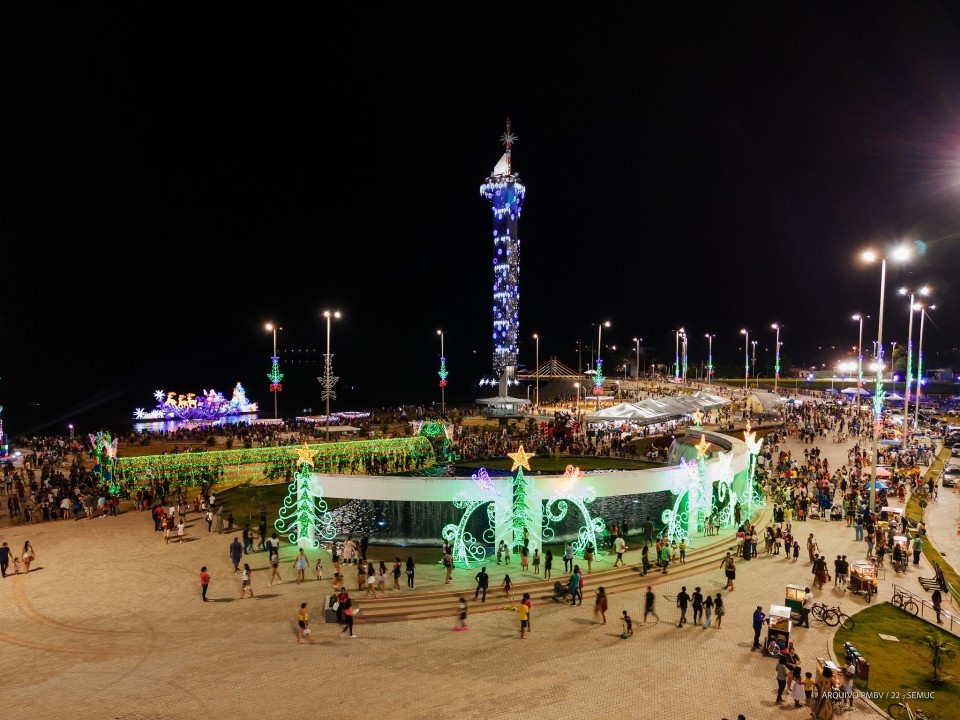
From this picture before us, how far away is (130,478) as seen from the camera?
2966 centimetres

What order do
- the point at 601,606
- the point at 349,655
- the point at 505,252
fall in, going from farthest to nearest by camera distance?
the point at 505,252, the point at 601,606, the point at 349,655

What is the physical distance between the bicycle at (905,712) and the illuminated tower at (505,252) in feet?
221

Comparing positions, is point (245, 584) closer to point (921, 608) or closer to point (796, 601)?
point (796, 601)

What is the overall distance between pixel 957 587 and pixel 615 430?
2927cm

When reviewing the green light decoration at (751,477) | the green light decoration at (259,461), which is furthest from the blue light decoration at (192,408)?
the green light decoration at (751,477)

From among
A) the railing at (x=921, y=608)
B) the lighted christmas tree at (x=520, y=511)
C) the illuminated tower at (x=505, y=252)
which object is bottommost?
the railing at (x=921, y=608)

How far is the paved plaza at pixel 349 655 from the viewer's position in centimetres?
1148

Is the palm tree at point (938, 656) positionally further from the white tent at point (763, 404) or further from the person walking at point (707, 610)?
the white tent at point (763, 404)

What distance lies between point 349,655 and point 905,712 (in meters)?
11.0

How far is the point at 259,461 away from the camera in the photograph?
107 ft

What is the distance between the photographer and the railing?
15.8 metres

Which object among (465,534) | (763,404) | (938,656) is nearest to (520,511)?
(465,534)

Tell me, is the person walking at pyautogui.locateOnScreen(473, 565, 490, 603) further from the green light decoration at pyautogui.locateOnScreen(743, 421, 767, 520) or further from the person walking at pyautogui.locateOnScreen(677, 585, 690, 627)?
the green light decoration at pyautogui.locateOnScreen(743, 421, 767, 520)

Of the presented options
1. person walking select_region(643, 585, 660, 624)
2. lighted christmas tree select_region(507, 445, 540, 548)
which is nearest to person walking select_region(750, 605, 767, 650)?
person walking select_region(643, 585, 660, 624)
